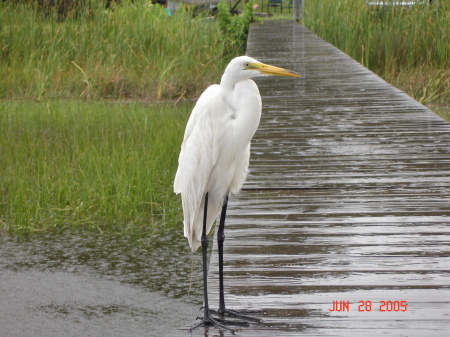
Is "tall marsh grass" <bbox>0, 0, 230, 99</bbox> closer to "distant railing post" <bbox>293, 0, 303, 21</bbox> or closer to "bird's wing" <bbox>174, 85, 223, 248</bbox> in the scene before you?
"distant railing post" <bbox>293, 0, 303, 21</bbox>

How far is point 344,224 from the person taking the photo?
3.18m

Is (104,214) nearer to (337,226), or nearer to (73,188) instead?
(73,188)

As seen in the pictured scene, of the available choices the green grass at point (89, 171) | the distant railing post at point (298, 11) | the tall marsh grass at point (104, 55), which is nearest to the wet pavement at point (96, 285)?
the green grass at point (89, 171)

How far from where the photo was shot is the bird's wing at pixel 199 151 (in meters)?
2.45

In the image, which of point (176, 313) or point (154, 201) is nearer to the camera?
point (176, 313)

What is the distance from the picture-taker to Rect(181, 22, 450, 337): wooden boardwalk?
235 centimetres

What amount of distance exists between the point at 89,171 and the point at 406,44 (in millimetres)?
5418

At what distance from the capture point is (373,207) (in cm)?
340

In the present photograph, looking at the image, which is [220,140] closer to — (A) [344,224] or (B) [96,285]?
(A) [344,224]

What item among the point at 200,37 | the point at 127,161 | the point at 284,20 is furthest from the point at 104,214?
the point at 284,20

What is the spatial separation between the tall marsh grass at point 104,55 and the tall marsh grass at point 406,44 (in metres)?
1.86

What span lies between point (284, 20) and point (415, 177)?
34.0 ft

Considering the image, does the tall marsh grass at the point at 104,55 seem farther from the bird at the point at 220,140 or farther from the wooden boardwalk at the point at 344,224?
the bird at the point at 220,140

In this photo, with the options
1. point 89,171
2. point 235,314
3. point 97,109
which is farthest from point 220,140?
point 97,109
